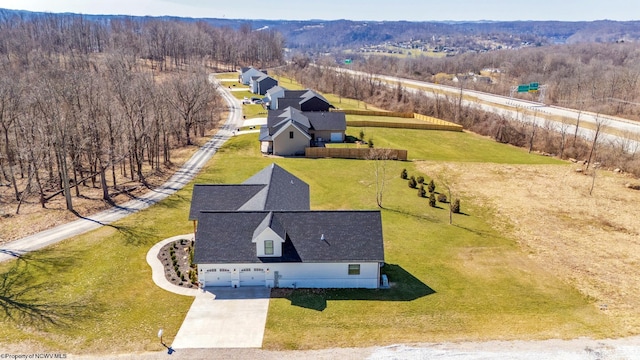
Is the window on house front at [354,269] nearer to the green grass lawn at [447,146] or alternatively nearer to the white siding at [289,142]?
the white siding at [289,142]

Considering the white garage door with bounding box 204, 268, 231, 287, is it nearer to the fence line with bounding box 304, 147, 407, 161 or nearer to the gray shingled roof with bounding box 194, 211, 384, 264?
the gray shingled roof with bounding box 194, 211, 384, 264

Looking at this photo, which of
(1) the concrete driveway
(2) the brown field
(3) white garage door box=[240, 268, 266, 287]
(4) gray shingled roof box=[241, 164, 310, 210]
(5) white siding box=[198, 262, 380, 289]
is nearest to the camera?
(1) the concrete driveway

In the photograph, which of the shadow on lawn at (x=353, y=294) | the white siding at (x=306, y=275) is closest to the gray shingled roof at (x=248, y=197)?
the white siding at (x=306, y=275)

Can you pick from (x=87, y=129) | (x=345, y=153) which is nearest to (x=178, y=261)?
(x=87, y=129)

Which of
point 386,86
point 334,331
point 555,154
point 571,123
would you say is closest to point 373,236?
point 334,331

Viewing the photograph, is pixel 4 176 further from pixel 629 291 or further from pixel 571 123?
pixel 571 123

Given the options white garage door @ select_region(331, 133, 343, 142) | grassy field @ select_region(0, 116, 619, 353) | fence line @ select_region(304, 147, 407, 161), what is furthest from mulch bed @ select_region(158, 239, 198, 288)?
white garage door @ select_region(331, 133, 343, 142)
